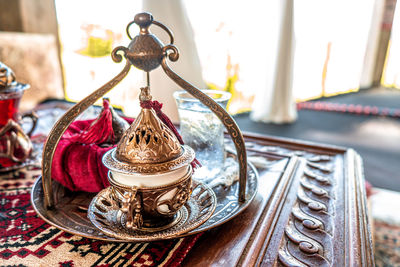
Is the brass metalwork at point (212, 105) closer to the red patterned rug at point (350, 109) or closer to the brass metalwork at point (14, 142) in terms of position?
the brass metalwork at point (14, 142)

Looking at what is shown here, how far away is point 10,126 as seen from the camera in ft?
1.72

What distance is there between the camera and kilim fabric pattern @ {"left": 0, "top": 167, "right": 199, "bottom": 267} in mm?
330

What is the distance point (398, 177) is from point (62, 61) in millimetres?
2195

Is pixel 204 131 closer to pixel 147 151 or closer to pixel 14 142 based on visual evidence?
pixel 147 151

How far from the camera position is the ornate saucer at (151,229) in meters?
0.32

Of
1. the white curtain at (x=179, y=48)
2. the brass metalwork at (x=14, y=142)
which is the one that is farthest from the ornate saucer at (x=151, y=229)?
the white curtain at (x=179, y=48)

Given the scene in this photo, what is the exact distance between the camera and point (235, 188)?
1.56 ft

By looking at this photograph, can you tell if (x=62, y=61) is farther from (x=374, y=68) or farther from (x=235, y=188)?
(x=374, y=68)

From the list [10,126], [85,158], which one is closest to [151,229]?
[85,158]

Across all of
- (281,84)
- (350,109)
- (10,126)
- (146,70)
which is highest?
(146,70)

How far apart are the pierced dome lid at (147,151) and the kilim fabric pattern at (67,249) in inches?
4.3

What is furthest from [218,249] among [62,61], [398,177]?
[62,61]

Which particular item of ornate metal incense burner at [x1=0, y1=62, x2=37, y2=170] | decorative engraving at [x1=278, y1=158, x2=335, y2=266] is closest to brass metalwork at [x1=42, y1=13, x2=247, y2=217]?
decorative engraving at [x1=278, y1=158, x2=335, y2=266]

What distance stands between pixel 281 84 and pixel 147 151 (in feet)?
7.10
